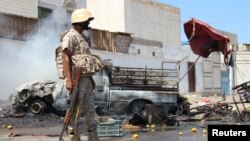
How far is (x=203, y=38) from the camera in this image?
15.6m

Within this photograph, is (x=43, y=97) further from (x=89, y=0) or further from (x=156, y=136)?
(x=89, y=0)

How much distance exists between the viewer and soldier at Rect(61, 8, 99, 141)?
7328mm

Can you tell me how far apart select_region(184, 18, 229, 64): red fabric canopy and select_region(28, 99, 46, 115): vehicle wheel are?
5.88 meters

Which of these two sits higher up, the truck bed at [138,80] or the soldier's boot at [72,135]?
the truck bed at [138,80]

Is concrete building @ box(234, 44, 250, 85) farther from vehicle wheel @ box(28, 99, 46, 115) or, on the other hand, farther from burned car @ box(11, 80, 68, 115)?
vehicle wheel @ box(28, 99, 46, 115)

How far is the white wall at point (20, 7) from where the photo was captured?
97.4 feet

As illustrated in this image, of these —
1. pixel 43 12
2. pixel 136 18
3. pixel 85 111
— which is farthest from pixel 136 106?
pixel 136 18

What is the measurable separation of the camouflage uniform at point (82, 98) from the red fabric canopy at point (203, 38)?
8285mm

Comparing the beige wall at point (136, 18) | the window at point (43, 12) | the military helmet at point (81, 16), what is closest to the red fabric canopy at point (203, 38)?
the military helmet at point (81, 16)

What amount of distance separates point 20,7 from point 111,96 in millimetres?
15243

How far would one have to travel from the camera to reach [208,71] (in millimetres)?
47625

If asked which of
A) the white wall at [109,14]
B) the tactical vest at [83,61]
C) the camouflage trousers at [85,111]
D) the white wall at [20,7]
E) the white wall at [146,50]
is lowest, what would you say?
the camouflage trousers at [85,111]
